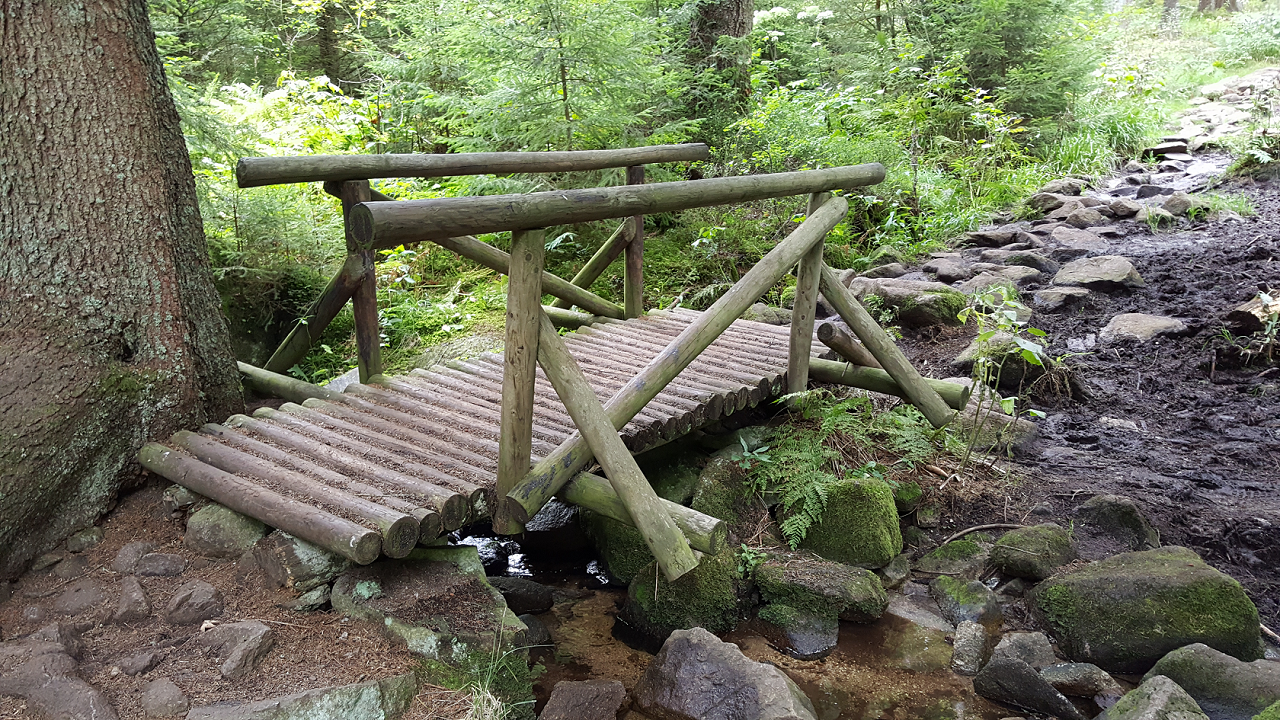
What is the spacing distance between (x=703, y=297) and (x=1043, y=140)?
7.36 m

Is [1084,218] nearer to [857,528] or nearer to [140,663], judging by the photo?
[857,528]

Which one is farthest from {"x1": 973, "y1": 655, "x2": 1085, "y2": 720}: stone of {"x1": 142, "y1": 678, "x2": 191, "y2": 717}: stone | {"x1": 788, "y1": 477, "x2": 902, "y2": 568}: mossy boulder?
{"x1": 142, "y1": 678, "x2": 191, "y2": 717}: stone

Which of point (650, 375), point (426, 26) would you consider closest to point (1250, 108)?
point (426, 26)

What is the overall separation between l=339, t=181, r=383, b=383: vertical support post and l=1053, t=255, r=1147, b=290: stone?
6.29 m

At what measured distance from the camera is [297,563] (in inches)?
133

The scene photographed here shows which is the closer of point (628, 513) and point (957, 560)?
point (628, 513)

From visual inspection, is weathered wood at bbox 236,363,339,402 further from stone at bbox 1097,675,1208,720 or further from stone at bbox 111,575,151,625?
stone at bbox 1097,675,1208,720

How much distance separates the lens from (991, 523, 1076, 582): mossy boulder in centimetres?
415

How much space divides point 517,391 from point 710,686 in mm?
1443

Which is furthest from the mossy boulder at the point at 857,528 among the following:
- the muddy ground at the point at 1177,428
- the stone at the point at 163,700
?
the stone at the point at 163,700

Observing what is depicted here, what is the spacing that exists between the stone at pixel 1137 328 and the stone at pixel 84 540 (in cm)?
696

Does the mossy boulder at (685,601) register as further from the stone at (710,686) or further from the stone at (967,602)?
the stone at (967,602)

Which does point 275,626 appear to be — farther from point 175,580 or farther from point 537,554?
point 537,554

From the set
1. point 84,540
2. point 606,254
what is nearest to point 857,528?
point 606,254
